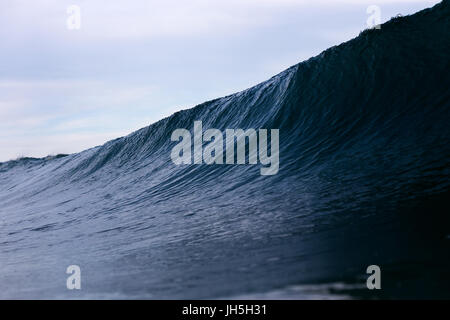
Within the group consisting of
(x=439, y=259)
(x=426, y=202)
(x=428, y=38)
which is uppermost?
(x=428, y=38)

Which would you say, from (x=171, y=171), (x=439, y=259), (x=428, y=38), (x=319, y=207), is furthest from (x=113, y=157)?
(x=439, y=259)

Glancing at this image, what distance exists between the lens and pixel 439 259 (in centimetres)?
306

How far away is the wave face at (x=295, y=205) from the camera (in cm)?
333

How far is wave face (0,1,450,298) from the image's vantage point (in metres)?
3.33

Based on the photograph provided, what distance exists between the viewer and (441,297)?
2.60 metres

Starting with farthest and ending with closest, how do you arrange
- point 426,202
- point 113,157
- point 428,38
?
point 113,157 < point 428,38 < point 426,202

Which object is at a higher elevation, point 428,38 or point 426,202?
point 428,38

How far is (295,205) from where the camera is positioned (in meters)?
5.21

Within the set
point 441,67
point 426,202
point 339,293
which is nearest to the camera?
point 339,293

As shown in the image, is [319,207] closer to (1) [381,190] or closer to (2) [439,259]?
(1) [381,190]

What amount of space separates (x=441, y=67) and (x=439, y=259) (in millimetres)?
6011
